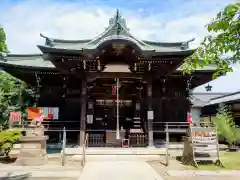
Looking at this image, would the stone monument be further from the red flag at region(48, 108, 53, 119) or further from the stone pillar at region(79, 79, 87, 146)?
the red flag at region(48, 108, 53, 119)

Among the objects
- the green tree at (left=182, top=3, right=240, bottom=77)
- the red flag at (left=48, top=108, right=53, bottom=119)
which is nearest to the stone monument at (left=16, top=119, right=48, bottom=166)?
the red flag at (left=48, top=108, right=53, bottom=119)

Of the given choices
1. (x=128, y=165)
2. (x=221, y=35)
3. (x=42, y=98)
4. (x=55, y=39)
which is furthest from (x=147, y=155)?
(x=55, y=39)

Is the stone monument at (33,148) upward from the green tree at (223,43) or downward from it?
downward

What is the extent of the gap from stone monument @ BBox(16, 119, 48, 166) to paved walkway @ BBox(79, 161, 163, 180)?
215cm

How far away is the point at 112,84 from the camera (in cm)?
1633

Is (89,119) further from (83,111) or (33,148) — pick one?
(33,148)

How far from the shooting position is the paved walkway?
24.8ft

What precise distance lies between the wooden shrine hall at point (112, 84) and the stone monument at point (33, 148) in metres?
3.38

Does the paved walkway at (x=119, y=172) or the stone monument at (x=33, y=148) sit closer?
the paved walkway at (x=119, y=172)

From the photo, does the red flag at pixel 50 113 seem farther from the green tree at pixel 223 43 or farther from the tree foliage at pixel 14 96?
the green tree at pixel 223 43

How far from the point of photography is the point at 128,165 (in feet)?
31.8

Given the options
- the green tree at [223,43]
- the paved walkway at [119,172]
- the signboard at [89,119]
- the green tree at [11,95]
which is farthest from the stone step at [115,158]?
the green tree at [11,95]

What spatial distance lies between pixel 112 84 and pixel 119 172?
8.60 meters

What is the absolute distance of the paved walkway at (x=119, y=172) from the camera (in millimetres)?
7569
